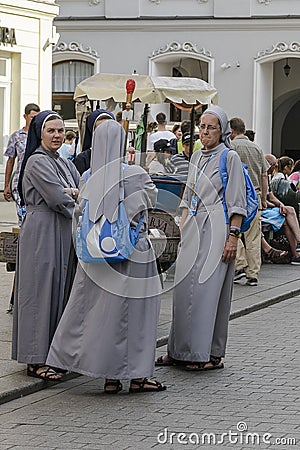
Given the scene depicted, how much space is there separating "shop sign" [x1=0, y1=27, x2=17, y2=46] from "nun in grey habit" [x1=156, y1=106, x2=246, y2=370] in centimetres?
1760

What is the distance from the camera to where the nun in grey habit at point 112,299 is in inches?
296

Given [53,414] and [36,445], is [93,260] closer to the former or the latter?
[53,414]

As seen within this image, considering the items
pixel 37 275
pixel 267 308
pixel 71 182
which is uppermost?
pixel 71 182

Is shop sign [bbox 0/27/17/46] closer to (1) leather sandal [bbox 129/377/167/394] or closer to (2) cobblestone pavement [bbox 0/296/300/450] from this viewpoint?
(2) cobblestone pavement [bbox 0/296/300/450]

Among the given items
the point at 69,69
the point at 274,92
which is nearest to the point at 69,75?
the point at 69,69

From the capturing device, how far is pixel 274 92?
115 feet

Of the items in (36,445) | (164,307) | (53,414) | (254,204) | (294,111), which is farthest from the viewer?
(294,111)

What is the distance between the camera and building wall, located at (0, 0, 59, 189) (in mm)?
25984

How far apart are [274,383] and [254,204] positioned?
1.40m

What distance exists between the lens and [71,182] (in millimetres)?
8328

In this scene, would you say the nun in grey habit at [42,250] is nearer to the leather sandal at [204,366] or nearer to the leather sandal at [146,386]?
the leather sandal at [146,386]

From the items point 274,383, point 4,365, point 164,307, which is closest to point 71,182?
point 4,365

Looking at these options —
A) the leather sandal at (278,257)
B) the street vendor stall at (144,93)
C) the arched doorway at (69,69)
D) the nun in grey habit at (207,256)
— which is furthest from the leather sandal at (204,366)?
the arched doorway at (69,69)

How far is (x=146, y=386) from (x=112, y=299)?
0.72 meters
